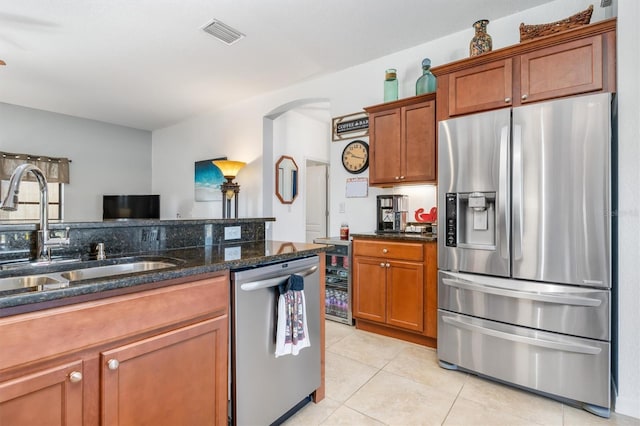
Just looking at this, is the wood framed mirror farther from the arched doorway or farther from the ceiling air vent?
the ceiling air vent

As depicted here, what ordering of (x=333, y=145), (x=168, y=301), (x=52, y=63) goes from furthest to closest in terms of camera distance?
(x=333, y=145), (x=52, y=63), (x=168, y=301)

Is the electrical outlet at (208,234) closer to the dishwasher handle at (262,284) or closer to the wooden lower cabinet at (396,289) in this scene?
the dishwasher handle at (262,284)

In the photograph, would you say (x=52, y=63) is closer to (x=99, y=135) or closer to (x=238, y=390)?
(x=99, y=135)

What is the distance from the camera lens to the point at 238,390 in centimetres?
141

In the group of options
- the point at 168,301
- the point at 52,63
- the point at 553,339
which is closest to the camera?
the point at 168,301

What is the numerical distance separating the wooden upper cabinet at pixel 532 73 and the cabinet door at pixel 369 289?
4.47 feet

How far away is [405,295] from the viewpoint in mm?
2682

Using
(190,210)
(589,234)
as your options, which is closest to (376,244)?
(589,234)

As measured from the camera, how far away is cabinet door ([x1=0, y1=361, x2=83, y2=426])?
85cm

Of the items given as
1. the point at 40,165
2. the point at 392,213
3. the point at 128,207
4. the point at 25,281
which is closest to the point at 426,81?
the point at 392,213

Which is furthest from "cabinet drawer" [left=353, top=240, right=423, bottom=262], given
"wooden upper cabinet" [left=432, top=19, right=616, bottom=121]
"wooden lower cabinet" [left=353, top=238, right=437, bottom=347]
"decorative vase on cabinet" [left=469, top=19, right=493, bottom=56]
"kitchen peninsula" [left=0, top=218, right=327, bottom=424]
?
"decorative vase on cabinet" [left=469, top=19, right=493, bottom=56]

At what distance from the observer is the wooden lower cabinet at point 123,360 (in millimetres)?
875

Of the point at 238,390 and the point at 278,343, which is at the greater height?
the point at 278,343

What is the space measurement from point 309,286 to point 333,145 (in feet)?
7.73
